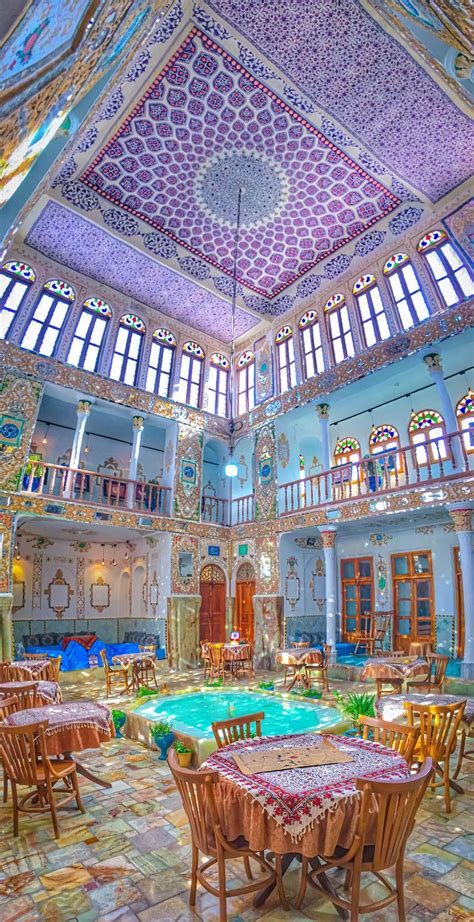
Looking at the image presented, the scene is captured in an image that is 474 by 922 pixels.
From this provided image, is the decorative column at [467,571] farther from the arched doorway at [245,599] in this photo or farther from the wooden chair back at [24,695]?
the wooden chair back at [24,695]

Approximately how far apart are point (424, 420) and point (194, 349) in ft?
24.5

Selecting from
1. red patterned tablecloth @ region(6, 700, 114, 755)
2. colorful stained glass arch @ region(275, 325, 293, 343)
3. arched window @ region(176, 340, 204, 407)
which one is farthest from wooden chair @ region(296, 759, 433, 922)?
colorful stained glass arch @ region(275, 325, 293, 343)

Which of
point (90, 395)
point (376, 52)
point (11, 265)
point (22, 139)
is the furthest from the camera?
point (90, 395)

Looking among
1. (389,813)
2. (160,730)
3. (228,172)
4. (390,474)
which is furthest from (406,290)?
(389,813)

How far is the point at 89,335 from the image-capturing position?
13359 millimetres

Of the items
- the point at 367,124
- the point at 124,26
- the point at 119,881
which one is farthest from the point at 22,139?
the point at 367,124

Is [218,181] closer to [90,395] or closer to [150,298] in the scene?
[150,298]

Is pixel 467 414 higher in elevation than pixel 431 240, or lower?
lower

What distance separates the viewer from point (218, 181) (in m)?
11.0

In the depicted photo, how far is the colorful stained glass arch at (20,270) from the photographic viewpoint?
39.7 ft

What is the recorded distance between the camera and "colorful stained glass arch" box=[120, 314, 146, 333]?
46.6 ft

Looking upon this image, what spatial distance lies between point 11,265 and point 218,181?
553 centimetres

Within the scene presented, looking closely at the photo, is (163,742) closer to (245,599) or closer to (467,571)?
(467,571)

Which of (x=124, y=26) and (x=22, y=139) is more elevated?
(x=124, y=26)
